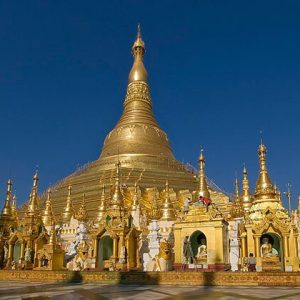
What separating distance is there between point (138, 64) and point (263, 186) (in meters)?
33.9

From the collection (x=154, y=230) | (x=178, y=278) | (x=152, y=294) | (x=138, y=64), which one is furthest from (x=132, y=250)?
(x=138, y=64)

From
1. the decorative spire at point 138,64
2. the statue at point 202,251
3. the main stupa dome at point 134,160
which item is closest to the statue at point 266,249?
the statue at point 202,251

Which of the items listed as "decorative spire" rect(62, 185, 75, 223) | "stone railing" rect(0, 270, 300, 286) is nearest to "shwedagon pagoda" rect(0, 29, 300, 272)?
"decorative spire" rect(62, 185, 75, 223)

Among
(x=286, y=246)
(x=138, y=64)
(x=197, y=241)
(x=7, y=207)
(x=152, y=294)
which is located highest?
(x=138, y=64)

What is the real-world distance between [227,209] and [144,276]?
1831 centimetres

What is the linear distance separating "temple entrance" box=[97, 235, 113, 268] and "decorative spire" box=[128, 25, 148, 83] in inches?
1264

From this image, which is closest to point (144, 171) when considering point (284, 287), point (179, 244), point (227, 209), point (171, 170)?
point (171, 170)

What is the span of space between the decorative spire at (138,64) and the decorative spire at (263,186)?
1182 inches

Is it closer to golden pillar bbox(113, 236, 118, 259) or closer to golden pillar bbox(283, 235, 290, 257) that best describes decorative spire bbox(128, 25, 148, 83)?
golden pillar bbox(113, 236, 118, 259)

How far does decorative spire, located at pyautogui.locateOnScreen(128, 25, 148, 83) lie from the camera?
5103 centimetres

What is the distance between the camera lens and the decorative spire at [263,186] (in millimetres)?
21609

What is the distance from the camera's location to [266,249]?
732 inches

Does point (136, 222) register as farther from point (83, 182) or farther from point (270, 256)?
point (83, 182)

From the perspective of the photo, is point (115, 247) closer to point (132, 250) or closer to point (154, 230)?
point (132, 250)
